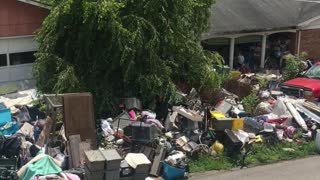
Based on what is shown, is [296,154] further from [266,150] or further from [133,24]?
[133,24]

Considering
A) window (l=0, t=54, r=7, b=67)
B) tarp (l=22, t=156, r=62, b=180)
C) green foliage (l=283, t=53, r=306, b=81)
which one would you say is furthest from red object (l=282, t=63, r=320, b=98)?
tarp (l=22, t=156, r=62, b=180)

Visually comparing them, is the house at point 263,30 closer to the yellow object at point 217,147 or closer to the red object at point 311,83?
the red object at point 311,83

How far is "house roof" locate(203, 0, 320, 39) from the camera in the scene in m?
27.6

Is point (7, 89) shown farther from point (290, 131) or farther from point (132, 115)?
point (290, 131)

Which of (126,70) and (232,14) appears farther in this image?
(232,14)

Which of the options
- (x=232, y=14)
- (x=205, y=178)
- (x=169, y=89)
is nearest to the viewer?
(x=205, y=178)

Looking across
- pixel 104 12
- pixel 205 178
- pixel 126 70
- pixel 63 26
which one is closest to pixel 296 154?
pixel 205 178

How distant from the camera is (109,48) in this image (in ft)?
59.6

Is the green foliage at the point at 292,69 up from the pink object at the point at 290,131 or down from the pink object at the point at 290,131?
up

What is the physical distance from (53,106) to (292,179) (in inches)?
274

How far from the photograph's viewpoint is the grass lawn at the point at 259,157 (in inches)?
628

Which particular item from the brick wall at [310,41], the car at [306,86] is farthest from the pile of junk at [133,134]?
the brick wall at [310,41]

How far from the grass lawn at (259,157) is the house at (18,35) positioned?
9519 mm

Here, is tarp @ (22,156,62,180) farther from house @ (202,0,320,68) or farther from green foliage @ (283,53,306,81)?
house @ (202,0,320,68)
